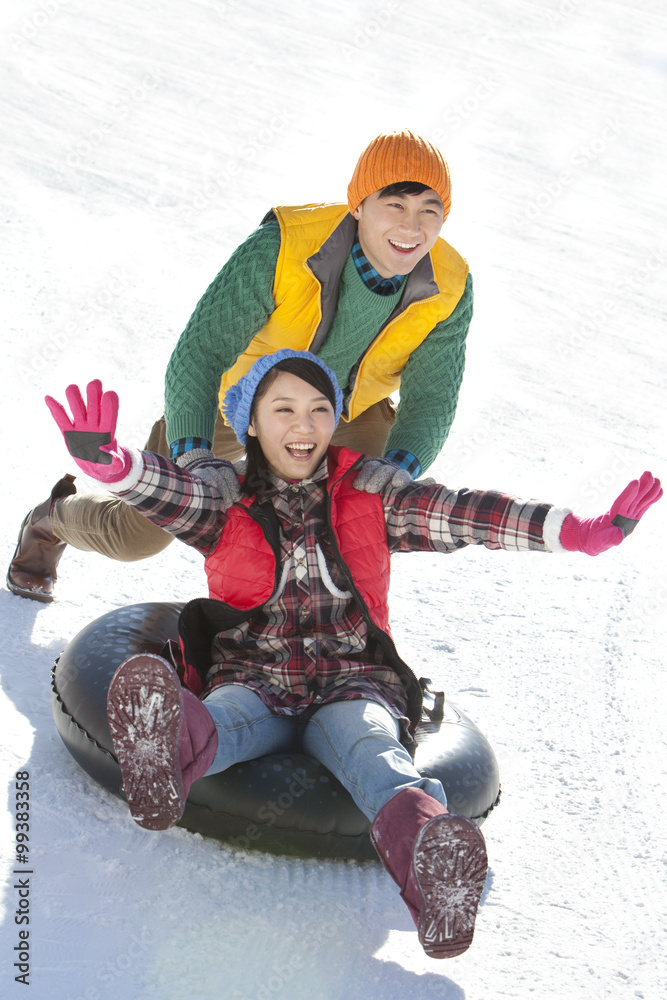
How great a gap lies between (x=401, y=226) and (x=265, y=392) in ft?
1.58

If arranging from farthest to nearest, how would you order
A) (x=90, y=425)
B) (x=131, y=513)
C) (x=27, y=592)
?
1. (x=27, y=592)
2. (x=131, y=513)
3. (x=90, y=425)

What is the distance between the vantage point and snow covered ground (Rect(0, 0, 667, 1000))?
1795mm

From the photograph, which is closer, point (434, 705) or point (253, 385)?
point (253, 385)

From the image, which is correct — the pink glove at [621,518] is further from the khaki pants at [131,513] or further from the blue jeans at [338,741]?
the khaki pants at [131,513]

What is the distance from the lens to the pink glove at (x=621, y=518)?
74.9 inches

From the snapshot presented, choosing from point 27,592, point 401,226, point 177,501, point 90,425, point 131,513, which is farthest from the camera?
point 27,592

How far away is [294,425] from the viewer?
7.07ft

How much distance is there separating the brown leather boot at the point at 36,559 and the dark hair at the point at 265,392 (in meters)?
0.86

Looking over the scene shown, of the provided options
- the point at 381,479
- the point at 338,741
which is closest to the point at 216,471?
the point at 381,479

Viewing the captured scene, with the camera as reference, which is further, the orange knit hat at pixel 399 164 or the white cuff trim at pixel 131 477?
the orange knit hat at pixel 399 164

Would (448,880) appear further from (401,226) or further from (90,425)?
(401,226)

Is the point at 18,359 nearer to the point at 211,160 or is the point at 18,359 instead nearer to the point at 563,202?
the point at 211,160

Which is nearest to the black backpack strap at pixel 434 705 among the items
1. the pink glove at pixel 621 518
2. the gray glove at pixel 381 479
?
the gray glove at pixel 381 479

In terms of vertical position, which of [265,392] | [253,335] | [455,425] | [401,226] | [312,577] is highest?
[401,226]
